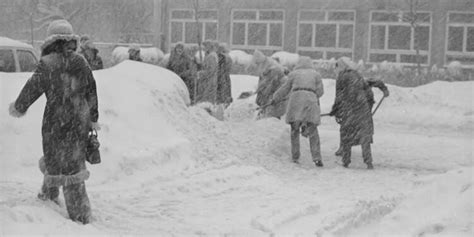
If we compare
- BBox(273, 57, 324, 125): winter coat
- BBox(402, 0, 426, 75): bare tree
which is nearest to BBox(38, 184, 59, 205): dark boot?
BBox(273, 57, 324, 125): winter coat

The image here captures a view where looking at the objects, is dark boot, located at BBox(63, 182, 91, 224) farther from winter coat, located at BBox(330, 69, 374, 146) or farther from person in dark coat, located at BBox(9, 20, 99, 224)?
winter coat, located at BBox(330, 69, 374, 146)

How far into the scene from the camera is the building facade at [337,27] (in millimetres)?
35000

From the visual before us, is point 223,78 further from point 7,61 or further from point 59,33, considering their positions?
point 59,33

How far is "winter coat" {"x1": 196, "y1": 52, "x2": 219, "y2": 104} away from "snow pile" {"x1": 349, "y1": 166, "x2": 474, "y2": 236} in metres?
8.15

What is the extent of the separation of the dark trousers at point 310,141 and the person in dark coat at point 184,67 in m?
3.74

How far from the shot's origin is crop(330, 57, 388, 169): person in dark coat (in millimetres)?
12445

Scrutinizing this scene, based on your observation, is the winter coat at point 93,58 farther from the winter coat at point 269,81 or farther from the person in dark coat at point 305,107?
the person in dark coat at point 305,107

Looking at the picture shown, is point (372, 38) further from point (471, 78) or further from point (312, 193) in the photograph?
point (312, 193)

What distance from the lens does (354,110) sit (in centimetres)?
1249

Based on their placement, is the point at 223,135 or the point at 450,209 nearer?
the point at 450,209

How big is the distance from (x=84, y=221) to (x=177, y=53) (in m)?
9.42

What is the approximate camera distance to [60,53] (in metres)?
6.96

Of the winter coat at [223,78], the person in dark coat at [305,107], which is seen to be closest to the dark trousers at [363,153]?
the person in dark coat at [305,107]

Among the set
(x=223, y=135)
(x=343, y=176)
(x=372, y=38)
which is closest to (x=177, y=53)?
(x=223, y=135)
